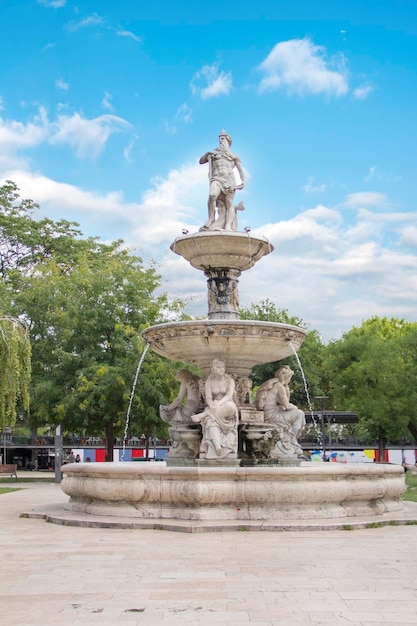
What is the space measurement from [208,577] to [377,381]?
113ft

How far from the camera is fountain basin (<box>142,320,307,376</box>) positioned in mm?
13484

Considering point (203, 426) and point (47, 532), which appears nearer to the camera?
point (47, 532)

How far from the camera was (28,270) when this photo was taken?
137 ft

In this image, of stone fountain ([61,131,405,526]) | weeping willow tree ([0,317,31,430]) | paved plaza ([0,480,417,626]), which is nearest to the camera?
paved plaza ([0,480,417,626])

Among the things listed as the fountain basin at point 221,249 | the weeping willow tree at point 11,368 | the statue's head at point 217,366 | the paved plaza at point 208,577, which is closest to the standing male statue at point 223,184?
the fountain basin at point 221,249

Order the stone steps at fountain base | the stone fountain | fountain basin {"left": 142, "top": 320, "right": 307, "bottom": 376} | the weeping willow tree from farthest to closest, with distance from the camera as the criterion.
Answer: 1. the weeping willow tree
2. fountain basin {"left": 142, "top": 320, "right": 307, "bottom": 376}
3. the stone fountain
4. the stone steps at fountain base

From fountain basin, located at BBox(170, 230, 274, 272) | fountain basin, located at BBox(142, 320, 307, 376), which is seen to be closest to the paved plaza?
fountain basin, located at BBox(142, 320, 307, 376)

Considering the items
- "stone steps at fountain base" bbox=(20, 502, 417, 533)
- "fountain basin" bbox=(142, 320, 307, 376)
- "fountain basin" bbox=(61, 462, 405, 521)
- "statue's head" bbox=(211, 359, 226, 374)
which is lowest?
"stone steps at fountain base" bbox=(20, 502, 417, 533)

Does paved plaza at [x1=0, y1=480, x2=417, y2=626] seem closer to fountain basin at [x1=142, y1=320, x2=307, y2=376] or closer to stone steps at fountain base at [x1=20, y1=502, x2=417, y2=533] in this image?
stone steps at fountain base at [x1=20, y1=502, x2=417, y2=533]

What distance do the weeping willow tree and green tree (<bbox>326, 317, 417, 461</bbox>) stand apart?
70.9ft

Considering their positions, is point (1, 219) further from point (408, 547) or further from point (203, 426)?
point (408, 547)

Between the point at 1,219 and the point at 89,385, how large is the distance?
1689 centimetres

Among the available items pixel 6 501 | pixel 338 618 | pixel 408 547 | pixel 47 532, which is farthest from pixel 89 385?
pixel 338 618

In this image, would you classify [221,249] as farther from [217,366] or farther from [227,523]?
[227,523]
